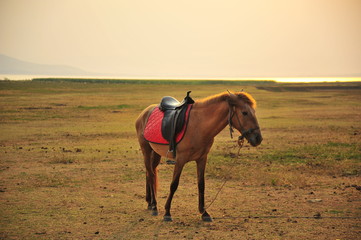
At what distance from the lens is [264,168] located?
12.0 metres

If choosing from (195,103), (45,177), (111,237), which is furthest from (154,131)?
(45,177)

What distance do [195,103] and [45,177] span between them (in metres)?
5.80

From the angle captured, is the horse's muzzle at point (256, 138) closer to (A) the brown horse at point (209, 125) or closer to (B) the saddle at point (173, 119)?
(A) the brown horse at point (209, 125)

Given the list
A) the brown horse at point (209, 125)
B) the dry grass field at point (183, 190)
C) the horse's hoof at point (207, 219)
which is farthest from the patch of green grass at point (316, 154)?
the brown horse at point (209, 125)

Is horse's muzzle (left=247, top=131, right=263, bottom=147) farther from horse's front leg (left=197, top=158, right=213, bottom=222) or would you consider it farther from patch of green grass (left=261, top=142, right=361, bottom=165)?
patch of green grass (left=261, top=142, right=361, bottom=165)

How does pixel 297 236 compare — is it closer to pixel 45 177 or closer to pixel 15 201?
pixel 15 201

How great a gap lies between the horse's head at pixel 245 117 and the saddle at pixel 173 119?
1008 mm

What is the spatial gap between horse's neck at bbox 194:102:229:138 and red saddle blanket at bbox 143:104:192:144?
0.40m

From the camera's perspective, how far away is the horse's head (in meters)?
6.63

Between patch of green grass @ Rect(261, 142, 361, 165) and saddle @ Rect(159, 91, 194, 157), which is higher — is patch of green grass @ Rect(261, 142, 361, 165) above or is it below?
below

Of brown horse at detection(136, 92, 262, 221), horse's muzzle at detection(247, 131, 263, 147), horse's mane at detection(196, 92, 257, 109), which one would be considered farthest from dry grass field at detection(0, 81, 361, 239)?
horse's mane at detection(196, 92, 257, 109)

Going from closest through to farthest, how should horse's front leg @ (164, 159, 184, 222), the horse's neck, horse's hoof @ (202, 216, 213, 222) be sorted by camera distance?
the horse's neck < horse's front leg @ (164, 159, 184, 222) < horse's hoof @ (202, 216, 213, 222)

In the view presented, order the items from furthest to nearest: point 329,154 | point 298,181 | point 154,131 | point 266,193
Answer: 1. point 329,154
2. point 298,181
3. point 266,193
4. point 154,131

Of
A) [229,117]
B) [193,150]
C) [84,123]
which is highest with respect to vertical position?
[229,117]
